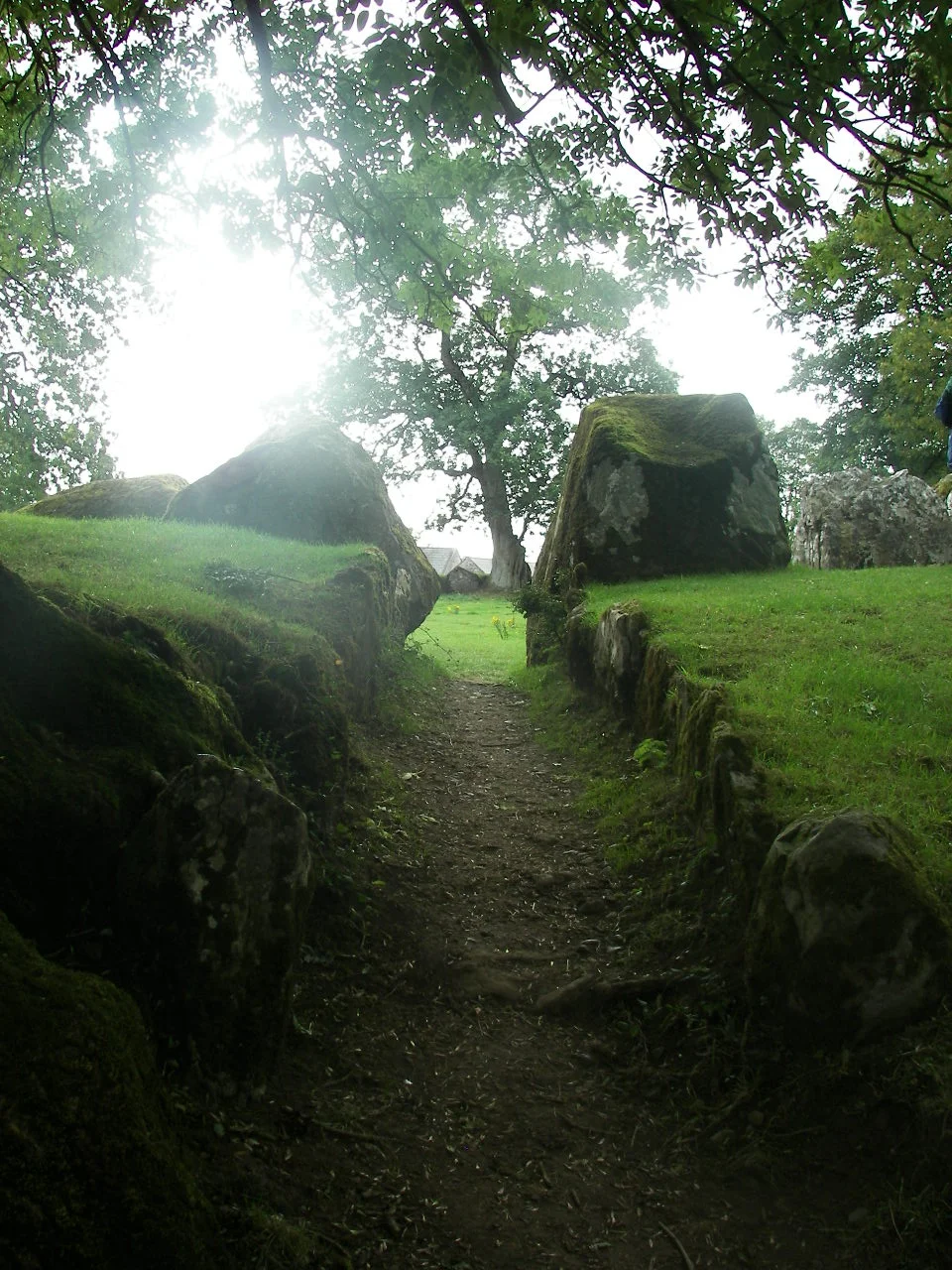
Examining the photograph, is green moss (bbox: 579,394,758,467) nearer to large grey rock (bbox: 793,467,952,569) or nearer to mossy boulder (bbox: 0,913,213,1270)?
large grey rock (bbox: 793,467,952,569)

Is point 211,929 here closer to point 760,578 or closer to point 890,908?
point 890,908

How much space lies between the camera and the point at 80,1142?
8.43 feet

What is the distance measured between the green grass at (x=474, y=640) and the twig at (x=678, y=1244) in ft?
39.1

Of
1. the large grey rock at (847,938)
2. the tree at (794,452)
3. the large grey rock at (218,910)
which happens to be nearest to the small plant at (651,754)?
the large grey rock at (847,938)

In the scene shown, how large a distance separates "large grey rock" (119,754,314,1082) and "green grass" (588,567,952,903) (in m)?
3.09

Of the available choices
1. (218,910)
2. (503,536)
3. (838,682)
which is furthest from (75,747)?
(503,536)

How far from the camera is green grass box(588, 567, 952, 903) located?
5.39m

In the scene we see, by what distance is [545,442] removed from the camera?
105 feet

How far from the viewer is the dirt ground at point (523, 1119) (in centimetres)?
347

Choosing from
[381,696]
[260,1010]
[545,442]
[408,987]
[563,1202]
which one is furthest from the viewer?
[545,442]

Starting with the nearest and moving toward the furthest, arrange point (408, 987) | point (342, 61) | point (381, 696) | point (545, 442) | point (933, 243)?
point (408, 987) < point (342, 61) < point (381, 696) < point (933, 243) < point (545, 442)

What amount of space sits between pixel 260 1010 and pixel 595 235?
19.7 ft

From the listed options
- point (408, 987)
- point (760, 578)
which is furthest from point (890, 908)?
point (760, 578)

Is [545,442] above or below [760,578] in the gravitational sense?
above
